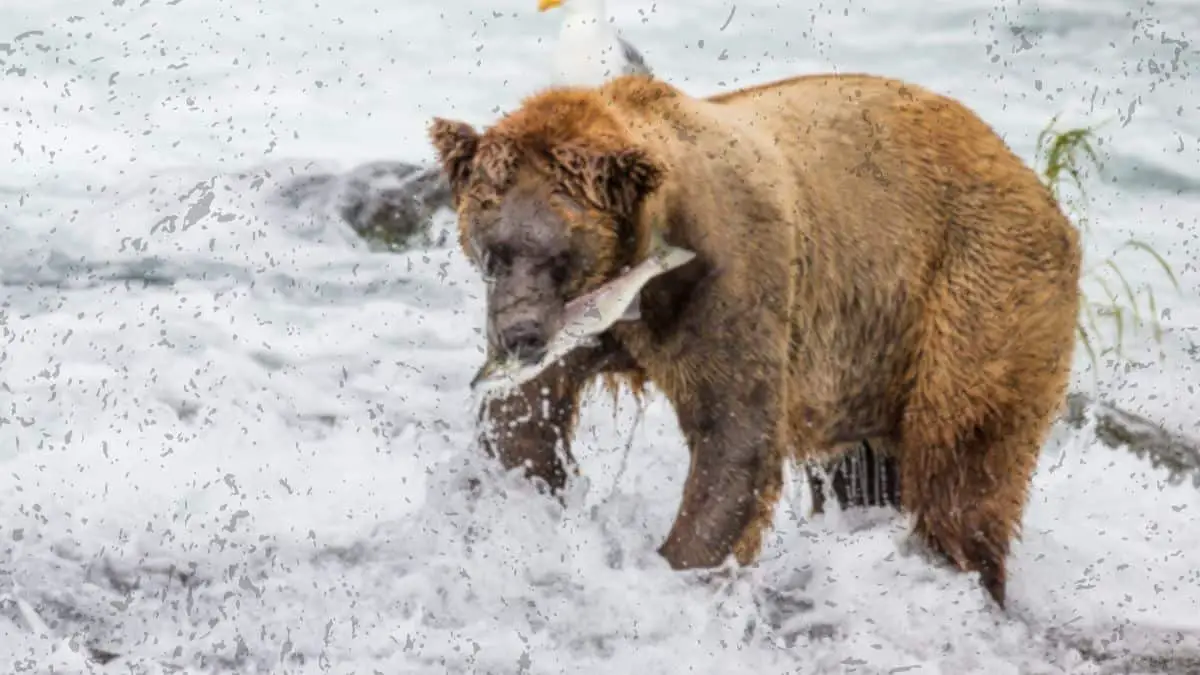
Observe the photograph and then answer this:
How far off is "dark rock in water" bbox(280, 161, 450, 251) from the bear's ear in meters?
4.13

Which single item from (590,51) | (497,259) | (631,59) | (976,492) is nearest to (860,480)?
(976,492)

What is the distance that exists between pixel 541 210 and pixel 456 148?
24 centimetres

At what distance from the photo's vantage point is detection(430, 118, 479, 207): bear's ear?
14.0ft

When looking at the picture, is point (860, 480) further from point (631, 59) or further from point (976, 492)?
point (631, 59)

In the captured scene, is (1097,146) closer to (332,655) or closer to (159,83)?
(159,83)

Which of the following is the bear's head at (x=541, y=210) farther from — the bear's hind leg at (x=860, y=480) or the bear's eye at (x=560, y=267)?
the bear's hind leg at (x=860, y=480)

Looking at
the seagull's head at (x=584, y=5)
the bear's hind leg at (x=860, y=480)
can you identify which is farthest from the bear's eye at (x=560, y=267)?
the seagull's head at (x=584, y=5)

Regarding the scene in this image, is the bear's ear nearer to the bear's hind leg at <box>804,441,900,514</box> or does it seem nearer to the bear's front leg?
the bear's front leg

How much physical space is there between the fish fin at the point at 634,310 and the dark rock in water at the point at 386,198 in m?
4.12

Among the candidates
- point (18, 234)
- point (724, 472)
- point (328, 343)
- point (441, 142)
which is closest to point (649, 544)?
point (724, 472)

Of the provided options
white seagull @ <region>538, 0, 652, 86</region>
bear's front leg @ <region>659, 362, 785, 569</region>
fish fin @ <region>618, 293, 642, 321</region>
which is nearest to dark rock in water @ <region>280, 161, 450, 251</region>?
white seagull @ <region>538, 0, 652, 86</region>

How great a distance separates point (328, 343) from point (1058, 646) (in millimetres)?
3421

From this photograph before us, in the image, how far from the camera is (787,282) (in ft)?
15.4

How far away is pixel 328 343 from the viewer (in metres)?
7.60
